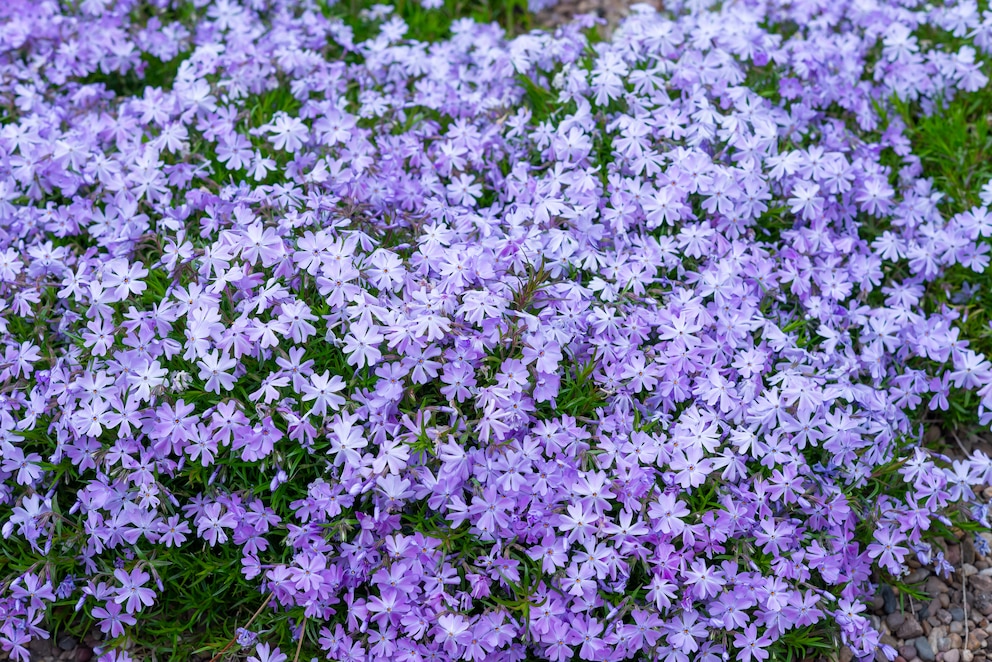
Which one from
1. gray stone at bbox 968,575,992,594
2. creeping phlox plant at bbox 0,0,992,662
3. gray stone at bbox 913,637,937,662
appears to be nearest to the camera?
creeping phlox plant at bbox 0,0,992,662

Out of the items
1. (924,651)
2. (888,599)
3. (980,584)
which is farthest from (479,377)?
(980,584)

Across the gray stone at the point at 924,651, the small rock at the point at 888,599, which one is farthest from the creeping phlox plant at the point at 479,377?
the gray stone at the point at 924,651

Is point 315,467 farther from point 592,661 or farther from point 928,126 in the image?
point 928,126

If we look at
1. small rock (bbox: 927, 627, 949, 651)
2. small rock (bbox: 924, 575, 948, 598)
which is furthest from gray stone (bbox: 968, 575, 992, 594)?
small rock (bbox: 927, 627, 949, 651)

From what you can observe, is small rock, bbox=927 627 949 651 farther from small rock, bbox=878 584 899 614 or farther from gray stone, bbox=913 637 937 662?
small rock, bbox=878 584 899 614

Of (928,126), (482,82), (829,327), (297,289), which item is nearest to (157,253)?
(297,289)

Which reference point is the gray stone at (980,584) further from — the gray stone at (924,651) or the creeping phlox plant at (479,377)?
the gray stone at (924,651)
